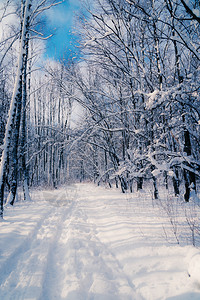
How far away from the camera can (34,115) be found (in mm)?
18141

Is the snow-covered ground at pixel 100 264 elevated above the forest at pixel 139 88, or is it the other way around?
the forest at pixel 139 88

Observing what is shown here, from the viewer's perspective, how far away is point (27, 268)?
2.30 metres

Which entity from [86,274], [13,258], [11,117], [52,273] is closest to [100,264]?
[86,274]

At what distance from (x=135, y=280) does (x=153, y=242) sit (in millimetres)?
923

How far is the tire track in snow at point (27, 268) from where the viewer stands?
1846 millimetres

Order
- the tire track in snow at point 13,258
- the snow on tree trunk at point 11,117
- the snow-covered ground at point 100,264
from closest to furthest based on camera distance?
the snow-covered ground at point 100,264, the tire track in snow at point 13,258, the snow on tree trunk at point 11,117

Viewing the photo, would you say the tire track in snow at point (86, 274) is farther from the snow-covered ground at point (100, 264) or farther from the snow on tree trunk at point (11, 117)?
the snow on tree trunk at point (11, 117)

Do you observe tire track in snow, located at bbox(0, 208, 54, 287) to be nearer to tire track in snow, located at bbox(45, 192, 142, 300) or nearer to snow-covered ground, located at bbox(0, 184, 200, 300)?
snow-covered ground, located at bbox(0, 184, 200, 300)

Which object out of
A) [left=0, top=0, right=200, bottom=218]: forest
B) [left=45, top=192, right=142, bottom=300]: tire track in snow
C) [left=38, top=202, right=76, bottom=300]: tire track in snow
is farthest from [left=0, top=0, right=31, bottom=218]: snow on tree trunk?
[left=45, top=192, right=142, bottom=300]: tire track in snow

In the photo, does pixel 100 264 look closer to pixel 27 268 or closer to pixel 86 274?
pixel 86 274

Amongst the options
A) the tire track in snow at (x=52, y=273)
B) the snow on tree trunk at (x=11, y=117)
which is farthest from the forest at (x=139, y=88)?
the tire track in snow at (x=52, y=273)

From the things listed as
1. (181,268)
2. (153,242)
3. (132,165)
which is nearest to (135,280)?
(181,268)

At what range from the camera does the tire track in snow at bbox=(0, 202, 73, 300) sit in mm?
1846

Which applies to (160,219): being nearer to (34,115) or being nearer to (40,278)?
(40,278)
